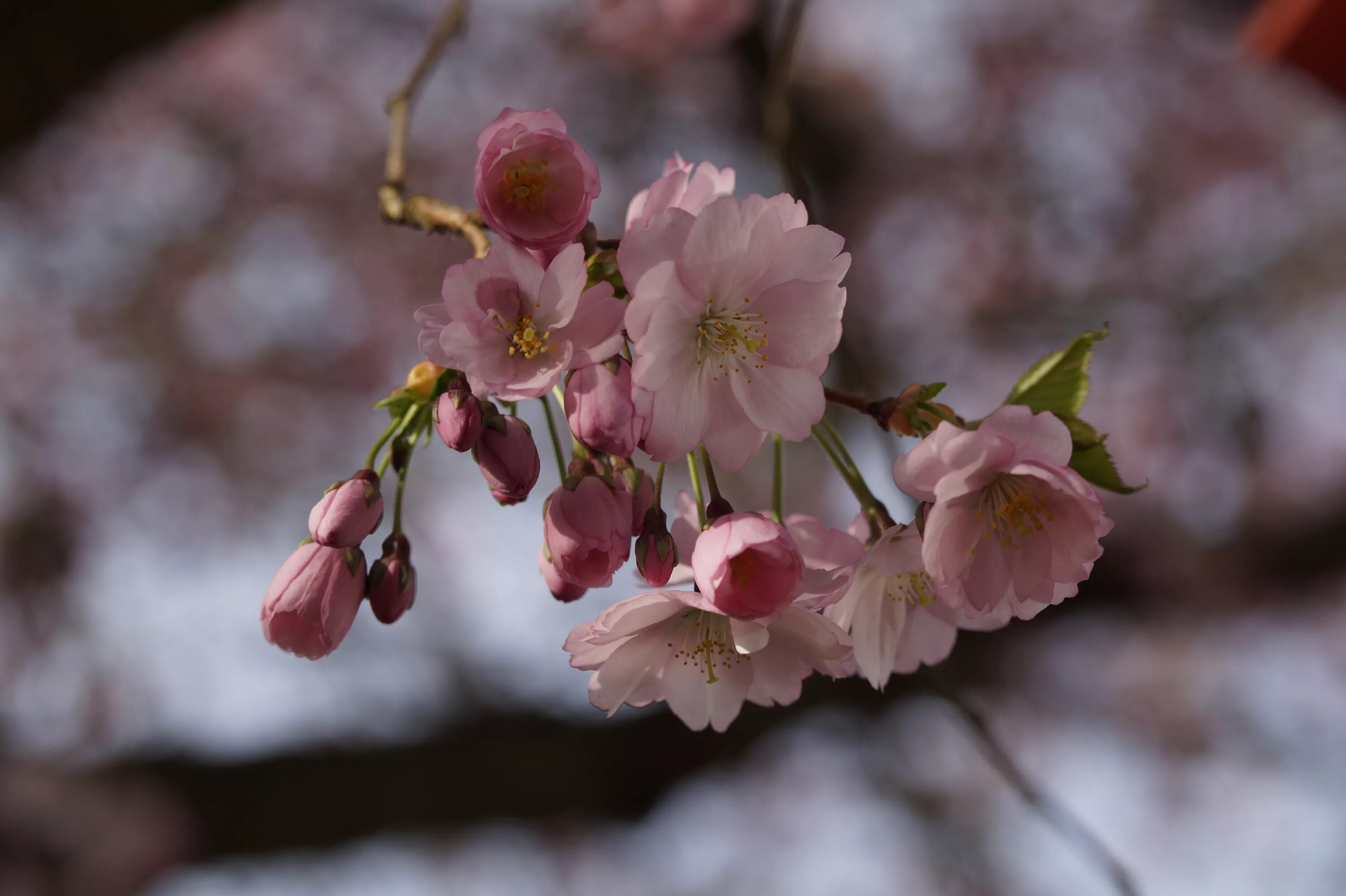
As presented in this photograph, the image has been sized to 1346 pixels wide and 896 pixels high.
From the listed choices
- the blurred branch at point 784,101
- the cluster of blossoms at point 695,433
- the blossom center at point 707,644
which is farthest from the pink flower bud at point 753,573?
the blurred branch at point 784,101

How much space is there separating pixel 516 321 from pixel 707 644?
437 millimetres

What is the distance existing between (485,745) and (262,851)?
0.90 meters

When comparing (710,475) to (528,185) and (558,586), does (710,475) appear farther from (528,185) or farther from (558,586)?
(528,185)

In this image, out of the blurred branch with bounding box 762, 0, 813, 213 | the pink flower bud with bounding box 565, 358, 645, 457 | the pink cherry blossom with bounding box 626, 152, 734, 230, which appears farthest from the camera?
the blurred branch with bounding box 762, 0, 813, 213

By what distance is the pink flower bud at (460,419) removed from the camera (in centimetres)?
77

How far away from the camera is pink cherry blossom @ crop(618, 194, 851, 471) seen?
733 millimetres

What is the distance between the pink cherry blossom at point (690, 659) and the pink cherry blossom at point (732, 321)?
0.17m

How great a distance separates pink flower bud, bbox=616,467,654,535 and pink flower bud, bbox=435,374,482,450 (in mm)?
142

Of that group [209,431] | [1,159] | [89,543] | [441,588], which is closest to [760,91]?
[1,159]

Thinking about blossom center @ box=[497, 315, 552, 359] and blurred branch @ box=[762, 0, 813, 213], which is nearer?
blossom center @ box=[497, 315, 552, 359]

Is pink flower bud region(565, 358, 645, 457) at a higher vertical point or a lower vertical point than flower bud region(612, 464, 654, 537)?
higher

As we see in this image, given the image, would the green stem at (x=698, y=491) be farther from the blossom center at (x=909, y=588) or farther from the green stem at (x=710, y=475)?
the blossom center at (x=909, y=588)

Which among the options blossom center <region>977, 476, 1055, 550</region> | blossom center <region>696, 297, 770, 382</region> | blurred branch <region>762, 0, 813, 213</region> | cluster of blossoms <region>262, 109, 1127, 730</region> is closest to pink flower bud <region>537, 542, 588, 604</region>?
cluster of blossoms <region>262, 109, 1127, 730</region>

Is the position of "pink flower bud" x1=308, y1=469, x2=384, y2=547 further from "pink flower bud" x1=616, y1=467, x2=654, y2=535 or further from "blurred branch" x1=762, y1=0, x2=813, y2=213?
"blurred branch" x1=762, y1=0, x2=813, y2=213
